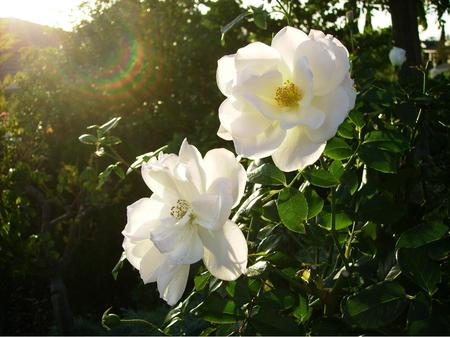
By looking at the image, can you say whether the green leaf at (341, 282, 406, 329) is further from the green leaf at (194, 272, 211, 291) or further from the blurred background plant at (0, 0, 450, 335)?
the green leaf at (194, 272, 211, 291)

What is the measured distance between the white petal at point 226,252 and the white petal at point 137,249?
93mm

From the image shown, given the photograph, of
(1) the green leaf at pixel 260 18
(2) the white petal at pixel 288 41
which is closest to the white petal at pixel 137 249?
(2) the white petal at pixel 288 41

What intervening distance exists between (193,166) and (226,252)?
0.13 metres

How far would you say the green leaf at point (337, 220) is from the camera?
964mm

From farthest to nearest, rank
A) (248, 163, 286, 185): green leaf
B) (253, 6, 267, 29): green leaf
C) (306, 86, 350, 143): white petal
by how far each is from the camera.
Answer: (253, 6, 267, 29): green leaf < (248, 163, 286, 185): green leaf < (306, 86, 350, 143): white petal

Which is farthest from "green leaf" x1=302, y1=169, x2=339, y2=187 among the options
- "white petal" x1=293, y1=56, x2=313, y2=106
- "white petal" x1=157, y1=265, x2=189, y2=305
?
"white petal" x1=157, y1=265, x2=189, y2=305

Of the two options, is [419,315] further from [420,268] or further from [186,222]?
[186,222]

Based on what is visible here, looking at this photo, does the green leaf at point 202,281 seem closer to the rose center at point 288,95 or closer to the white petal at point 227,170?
the white petal at point 227,170

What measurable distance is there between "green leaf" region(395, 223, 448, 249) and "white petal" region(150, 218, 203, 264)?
0.28m

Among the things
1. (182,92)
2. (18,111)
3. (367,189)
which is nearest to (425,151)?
(367,189)

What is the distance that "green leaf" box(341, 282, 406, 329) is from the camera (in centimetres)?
81

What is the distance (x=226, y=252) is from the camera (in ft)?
2.55

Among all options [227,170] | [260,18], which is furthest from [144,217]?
[260,18]

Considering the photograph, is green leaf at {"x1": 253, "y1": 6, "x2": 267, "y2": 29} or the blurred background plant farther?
green leaf at {"x1": 253, "y1": 6, "x2": 267, "y2": 29}
